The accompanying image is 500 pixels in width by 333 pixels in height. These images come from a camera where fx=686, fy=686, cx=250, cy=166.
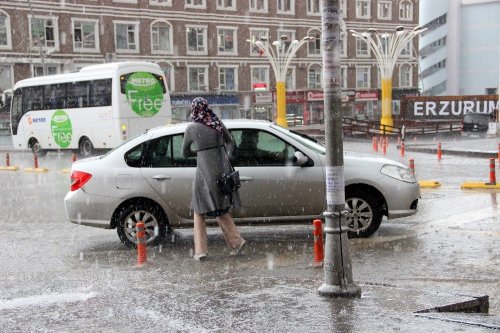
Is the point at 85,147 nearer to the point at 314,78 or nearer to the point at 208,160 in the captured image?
the point at 208,160

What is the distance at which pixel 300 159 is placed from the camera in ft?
30.0

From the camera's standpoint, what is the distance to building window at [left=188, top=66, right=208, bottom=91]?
58938mm

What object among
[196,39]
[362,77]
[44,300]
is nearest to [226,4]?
[196,39]

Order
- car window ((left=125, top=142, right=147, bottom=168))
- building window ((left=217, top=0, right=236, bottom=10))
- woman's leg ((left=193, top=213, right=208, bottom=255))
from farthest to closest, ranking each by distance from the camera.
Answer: building window ((left=217, top=0, right=236, bottom=10))
car window ((left=125, top=142, right=147, bottom=168))
woman's leg ((left=193, top=213, right=208, bottom=255))

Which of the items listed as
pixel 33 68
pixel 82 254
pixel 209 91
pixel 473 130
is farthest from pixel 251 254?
pixel 209 91

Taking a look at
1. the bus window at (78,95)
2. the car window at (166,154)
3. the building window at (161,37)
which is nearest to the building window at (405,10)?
the building window at (161,37)

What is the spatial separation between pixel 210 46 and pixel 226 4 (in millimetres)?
4194

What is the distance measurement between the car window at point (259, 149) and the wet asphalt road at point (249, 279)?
1.14m

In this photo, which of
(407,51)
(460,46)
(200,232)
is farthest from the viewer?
(460,46)

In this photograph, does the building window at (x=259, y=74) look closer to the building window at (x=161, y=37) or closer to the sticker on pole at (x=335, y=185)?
the building window at (x=161, y=37)

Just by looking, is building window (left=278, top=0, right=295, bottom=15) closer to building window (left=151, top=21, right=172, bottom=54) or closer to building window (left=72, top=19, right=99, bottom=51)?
building window (left=151, top=21, right=172, bottom=54)

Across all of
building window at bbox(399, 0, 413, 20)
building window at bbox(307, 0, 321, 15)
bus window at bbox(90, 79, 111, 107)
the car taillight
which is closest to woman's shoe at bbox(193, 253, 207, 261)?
the car taillight

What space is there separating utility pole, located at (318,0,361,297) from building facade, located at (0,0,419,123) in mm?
43262

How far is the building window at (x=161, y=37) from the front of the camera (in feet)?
187
